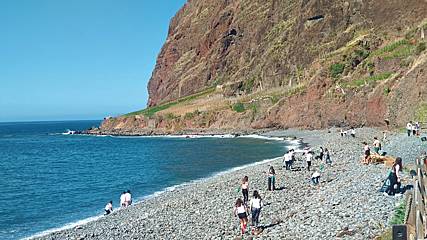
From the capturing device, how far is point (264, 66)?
417 ft

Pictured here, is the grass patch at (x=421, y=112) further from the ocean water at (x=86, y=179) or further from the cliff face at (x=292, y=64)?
the ocean water at (x=86, y=179)

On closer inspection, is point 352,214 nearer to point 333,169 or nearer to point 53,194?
point 333,169

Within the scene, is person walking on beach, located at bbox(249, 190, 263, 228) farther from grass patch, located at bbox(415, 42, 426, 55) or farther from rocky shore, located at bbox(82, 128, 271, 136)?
rocky shore, located at bbox(82, 128, 271, 136)

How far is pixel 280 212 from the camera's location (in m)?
22.3

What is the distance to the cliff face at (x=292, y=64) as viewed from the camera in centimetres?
7706

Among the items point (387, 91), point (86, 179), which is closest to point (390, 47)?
point (387, 91)

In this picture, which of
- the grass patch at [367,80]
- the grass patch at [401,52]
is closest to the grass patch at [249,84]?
the grass patch at [367,80]

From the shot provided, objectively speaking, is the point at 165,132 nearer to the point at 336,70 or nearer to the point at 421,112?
the point at 336,70

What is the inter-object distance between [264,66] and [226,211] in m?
104

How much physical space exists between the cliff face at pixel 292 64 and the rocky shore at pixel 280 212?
2985 centimetres

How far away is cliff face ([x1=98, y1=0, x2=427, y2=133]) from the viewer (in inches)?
3034

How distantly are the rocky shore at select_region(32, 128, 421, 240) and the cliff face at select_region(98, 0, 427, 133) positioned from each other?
29.9m

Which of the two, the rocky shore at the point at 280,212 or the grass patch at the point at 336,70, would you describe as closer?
the rocky shore at the point at 280,212

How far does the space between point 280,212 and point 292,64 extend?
10122 centimetres
